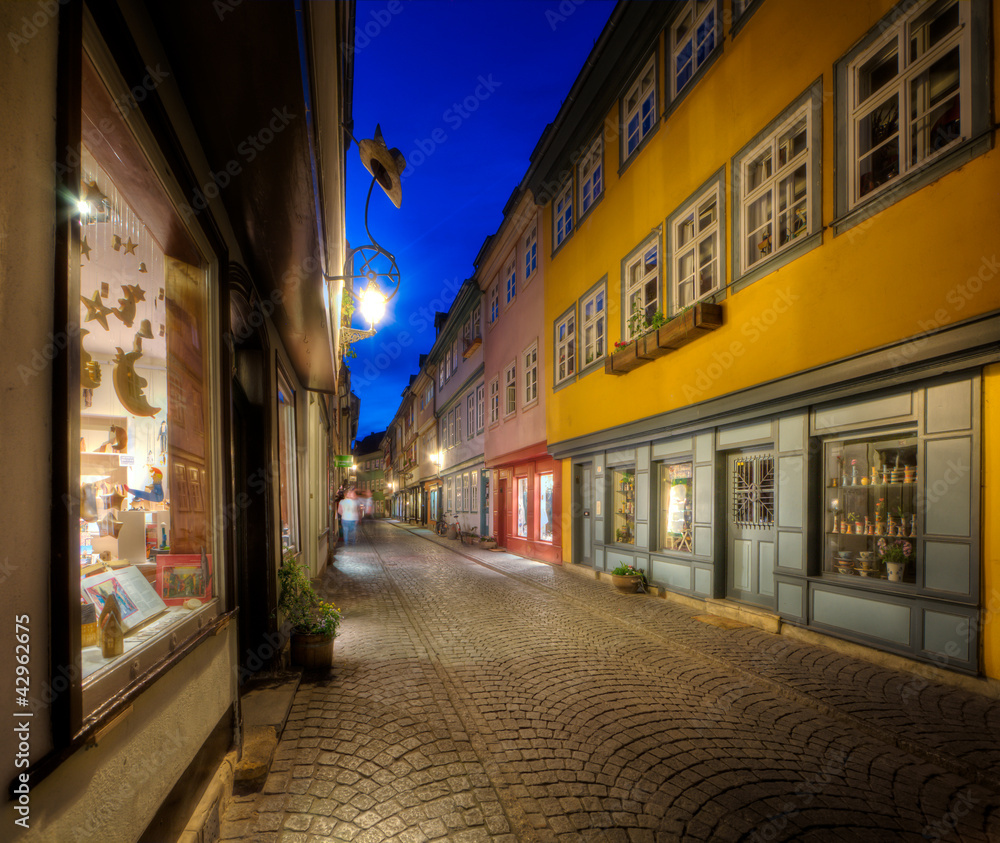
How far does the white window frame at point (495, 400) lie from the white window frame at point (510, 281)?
276 cm

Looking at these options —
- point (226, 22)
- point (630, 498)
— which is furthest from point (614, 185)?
point (226, 22)

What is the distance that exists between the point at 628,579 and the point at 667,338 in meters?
4.43

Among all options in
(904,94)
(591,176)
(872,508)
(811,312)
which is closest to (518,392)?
(591,176)

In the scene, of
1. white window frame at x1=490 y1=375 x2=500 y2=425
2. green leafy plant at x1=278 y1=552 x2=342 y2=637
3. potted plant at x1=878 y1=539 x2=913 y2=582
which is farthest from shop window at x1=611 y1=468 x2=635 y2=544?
white window frame at x1=490 y1=375 x2=500 y2=425

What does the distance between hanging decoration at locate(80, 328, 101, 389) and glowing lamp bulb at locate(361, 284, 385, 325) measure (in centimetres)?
436

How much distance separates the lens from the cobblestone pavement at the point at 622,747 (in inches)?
122

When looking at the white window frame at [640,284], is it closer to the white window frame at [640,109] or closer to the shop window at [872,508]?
the white window frame at [640,109]

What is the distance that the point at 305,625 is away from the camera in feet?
18.9

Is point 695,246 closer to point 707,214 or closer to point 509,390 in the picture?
point 707,214

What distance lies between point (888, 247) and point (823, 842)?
18.6ft

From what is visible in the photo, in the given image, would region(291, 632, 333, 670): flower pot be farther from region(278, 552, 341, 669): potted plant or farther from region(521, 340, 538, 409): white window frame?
region(521, 340, 538, 409): white window frame

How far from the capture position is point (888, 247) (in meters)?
6.10

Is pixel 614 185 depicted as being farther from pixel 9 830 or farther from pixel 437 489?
pixel 437 489
